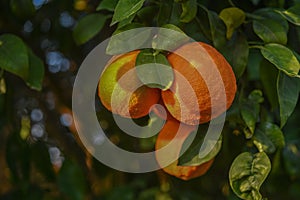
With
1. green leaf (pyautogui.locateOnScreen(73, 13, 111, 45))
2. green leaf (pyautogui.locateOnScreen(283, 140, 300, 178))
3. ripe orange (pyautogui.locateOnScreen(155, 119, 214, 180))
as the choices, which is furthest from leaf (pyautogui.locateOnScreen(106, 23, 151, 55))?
green leaf (pyautogui.locateOnScreen(283, 140, 300, 178))

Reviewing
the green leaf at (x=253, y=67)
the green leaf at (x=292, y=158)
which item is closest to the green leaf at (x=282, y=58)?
the green leaf at (x=253, y=67)

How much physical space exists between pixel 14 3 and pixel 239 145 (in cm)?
45

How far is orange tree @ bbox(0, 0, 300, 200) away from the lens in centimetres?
70

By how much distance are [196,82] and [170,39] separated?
0.06 metres

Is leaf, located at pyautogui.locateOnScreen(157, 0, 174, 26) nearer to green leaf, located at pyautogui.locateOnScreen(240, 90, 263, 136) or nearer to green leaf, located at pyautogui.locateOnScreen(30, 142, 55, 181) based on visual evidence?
green leaf, located at pyautogui.locateOnScreen(240, 90, 263, 136)

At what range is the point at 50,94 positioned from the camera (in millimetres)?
1431

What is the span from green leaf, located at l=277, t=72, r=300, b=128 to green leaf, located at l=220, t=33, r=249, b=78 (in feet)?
0.18

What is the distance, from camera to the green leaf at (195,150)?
70 cm

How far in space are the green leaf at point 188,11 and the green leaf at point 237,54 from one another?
8 cm

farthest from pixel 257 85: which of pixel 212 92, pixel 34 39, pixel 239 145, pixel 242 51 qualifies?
pixel 34 39

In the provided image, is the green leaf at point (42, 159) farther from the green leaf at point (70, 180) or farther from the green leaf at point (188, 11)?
the green leaf at point (188, 11)

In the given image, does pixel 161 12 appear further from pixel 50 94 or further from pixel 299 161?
pixel 50 94

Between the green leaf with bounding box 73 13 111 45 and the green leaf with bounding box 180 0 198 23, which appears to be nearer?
the green leaf with bounding box 180 0 198 23

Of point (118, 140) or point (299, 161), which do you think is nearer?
point (299, 161)
